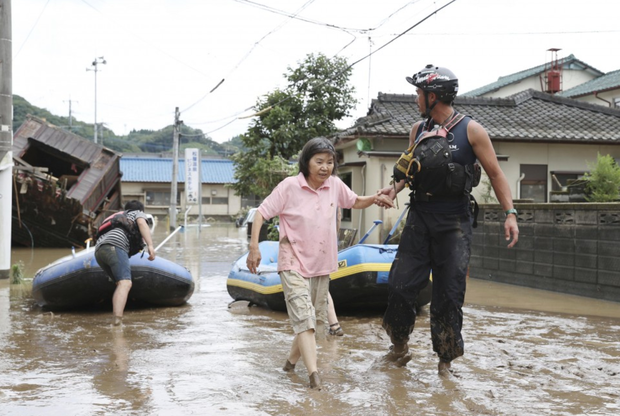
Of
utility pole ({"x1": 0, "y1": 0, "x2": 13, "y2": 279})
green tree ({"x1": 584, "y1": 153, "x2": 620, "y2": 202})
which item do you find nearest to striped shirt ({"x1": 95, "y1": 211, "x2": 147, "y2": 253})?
utility pole ({"x1": 0, "y1": 0, "x2": 13, "y2": 279})

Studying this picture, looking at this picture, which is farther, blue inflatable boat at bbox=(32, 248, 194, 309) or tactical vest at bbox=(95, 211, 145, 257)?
blue inflatable boat at bbox=(32, 248, 194, 309)

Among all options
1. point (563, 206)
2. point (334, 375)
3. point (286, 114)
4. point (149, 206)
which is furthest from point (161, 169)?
point (334, 375)

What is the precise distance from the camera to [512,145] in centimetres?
1795

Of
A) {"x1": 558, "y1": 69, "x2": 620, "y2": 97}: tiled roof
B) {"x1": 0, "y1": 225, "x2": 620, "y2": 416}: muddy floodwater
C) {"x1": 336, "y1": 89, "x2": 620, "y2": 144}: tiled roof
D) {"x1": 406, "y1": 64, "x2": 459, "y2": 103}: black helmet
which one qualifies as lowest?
{"x1": 0, "y1": 225, "x2": 620, "y2": 416}: muddy floodwater

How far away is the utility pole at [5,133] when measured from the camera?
39.1ft

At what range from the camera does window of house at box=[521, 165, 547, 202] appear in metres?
18.2

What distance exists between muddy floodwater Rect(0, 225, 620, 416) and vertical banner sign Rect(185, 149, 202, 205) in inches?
A: 1046

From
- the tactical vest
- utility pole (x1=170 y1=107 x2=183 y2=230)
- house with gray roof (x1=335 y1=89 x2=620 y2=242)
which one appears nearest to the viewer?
the tactical vest

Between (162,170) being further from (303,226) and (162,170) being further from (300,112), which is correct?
(303,226)

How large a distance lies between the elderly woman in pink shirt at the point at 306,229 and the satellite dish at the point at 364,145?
39.4ft

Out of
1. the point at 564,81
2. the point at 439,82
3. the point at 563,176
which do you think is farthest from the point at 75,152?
the point at 564,81

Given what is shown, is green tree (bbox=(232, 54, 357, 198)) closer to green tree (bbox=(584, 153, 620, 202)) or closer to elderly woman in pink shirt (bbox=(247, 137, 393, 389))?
green tree (bbox=(584, 153, 620, 202))

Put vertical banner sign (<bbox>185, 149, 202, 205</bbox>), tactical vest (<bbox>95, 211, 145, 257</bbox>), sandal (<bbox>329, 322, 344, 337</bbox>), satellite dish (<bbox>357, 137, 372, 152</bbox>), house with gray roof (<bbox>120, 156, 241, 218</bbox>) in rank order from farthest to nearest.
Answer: house with gray roof (<bbox>120, 156, 241, 218</bbox>) < vertical banner sign (<bbox>185, 149, 202, 205</bbox>) < satellite dish (<bbox>357, 137, 372, 152</bbox>) < tactical vest (<bbox>95, 211, 145, 257</bbox>) < sandal (<bbox>329, 322, 344, 337</bbox>)

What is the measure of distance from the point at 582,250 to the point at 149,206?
4311 cm
